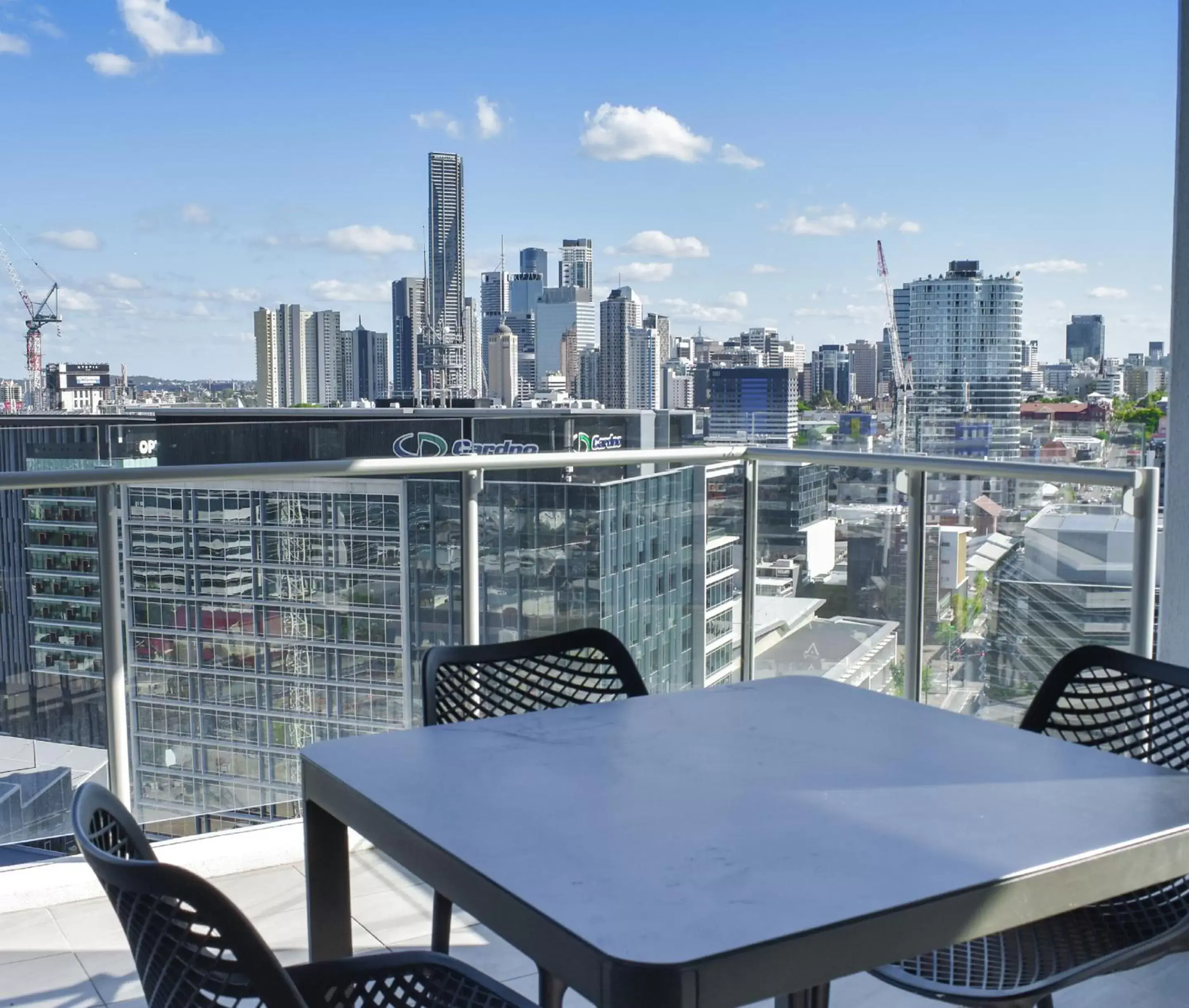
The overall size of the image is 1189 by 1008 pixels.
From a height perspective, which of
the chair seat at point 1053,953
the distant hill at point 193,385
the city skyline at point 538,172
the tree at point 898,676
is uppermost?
the city skyline at point 538,172

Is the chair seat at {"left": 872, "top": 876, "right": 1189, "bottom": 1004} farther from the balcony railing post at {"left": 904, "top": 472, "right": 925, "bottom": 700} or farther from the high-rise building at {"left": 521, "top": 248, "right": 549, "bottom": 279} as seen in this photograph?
the high-rise building at {"left": 521, "top": 248, "right": 549, "bottom": 279}

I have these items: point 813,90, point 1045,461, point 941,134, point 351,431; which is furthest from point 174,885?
point 813,90

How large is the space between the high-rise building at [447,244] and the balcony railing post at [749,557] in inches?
1394

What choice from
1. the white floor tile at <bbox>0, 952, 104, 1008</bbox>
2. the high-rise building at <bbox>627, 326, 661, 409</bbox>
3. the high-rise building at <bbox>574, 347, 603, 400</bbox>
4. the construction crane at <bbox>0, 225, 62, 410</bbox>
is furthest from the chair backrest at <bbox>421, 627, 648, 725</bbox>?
the construction crane at <bbox>0, 225, 62, 410</bbox>

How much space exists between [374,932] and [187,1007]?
1952mm

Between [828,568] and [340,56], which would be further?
[340,56]

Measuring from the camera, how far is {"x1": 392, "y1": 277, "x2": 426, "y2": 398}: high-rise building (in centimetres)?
3831

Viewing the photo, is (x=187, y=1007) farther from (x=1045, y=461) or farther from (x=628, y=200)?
(x=628, y=200)

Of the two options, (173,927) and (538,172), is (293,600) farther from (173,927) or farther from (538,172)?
(538,172)

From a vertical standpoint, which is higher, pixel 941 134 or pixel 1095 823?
pixel 941 134

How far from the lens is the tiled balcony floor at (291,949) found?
Result: 8.21ft

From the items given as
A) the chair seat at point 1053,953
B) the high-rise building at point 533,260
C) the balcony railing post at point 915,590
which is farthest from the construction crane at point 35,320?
the chair seat at point 1053,953

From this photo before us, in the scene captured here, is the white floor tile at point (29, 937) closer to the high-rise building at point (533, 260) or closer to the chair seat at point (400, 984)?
the chair seat at point (400, 984)

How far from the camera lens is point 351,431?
21422mm
